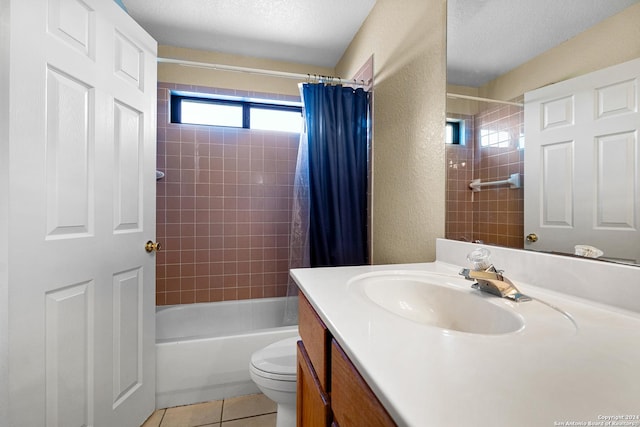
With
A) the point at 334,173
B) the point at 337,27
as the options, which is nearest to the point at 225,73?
the point at 337,27

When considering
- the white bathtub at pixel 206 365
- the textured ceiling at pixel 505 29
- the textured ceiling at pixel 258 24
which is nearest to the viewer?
the textured ceiling at pixel 505 29

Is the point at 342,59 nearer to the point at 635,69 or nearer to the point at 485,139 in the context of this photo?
the point at 485,139

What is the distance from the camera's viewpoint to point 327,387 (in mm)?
638

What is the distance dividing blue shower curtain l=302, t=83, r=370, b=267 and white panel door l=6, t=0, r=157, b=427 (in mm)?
919

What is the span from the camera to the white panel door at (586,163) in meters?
0.64

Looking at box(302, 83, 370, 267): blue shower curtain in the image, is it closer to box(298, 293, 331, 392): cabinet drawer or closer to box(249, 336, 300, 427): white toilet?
box(249, 336, 300, 427): white toilet

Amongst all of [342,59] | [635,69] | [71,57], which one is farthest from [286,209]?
[635,69]

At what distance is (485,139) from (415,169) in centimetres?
35

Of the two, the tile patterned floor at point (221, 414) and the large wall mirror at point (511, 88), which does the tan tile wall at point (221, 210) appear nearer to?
the tile patterned floor at point (221, 414)

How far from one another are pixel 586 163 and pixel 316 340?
0.82 meters

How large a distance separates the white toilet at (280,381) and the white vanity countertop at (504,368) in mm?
697

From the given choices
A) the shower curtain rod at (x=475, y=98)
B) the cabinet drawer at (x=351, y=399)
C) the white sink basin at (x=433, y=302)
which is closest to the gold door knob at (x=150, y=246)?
the white sink basin at (x=433, y=302)

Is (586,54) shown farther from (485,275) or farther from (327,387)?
(327,387)

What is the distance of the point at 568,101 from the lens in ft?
2.46
